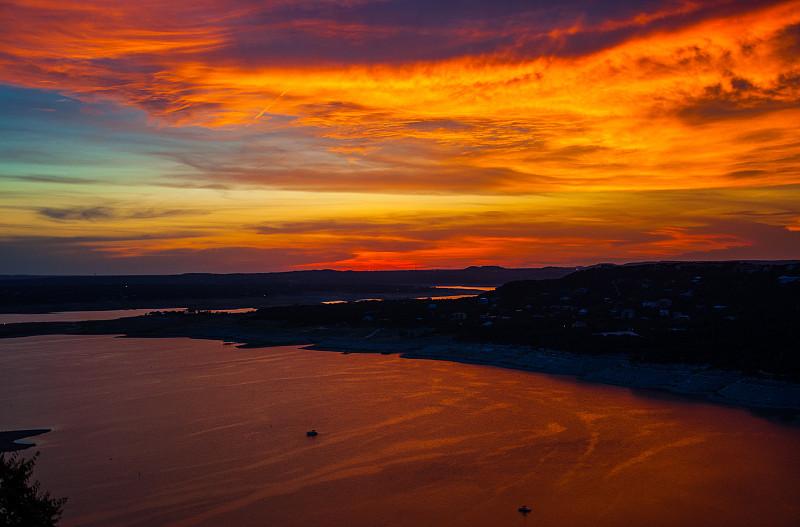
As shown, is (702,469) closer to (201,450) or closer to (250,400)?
(201,450)

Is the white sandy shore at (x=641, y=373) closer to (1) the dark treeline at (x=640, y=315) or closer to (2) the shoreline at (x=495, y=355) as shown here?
(2) the shoreline at (x=495, y=355)

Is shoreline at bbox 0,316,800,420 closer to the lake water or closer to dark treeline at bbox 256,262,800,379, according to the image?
dark treeline at bbox 256,262,800,379

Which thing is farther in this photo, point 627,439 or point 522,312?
point 522,312

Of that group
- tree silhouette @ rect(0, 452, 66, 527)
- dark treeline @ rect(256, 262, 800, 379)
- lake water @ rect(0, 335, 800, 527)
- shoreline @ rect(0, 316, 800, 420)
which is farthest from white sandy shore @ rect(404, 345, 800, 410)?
tree silhouette @ rect(0, 452, 66, 527)

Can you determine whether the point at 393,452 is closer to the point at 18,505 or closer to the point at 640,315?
the point at 18,505

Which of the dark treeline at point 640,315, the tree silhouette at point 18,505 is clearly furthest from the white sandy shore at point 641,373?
the tree silhouette at point 18,505

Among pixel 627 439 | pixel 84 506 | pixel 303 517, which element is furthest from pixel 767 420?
pixel 84 506
